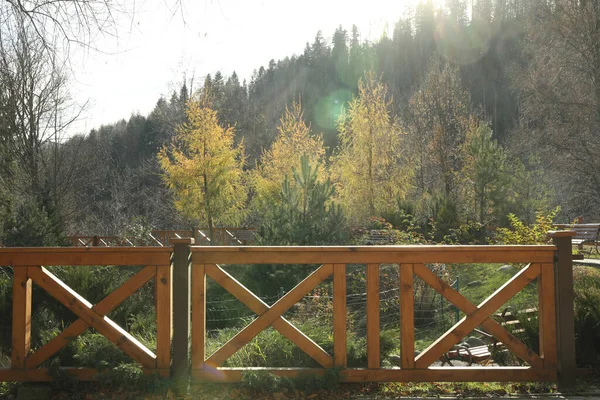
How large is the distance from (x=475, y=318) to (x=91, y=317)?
3.25 meters

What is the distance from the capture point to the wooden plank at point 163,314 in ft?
14.5

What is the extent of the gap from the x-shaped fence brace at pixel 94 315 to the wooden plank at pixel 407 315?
202cm

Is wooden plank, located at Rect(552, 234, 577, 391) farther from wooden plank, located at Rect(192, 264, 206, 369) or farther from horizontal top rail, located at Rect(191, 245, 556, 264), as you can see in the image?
wooden plank, located at Rect(192, 264, 206, 369)

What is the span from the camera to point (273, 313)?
173 inches

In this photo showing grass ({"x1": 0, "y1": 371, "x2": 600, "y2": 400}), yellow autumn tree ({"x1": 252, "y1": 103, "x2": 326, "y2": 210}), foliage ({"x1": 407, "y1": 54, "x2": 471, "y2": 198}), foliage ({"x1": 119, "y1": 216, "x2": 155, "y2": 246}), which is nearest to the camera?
grass ({"x1": 0, "y1": 371, "x2": 600, "y2": 400})

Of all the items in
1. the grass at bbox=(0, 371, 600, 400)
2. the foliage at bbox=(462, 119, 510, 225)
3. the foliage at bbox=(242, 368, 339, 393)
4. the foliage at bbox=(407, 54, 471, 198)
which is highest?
the foliage at bbox=(407, 54, 471, 198)

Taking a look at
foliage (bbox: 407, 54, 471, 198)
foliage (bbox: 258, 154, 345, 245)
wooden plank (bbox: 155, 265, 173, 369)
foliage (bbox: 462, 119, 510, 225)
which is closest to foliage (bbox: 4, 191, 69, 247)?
foliage (bbox: 258, 154, 345, 245)

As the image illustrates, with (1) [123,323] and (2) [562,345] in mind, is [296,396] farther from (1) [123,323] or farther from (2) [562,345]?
(1) [123,323]

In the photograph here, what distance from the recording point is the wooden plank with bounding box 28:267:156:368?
4422 millimetres

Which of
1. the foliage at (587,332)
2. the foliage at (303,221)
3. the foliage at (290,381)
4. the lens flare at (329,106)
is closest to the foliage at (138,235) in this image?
the foliage at (303,221)

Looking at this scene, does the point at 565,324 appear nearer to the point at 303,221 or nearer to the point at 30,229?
the point at 303,221

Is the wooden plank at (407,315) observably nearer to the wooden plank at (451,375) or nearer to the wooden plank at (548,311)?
the wooden plank at (451,375)

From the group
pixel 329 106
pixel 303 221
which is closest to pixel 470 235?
pixel 303 221

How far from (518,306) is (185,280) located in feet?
18.6
